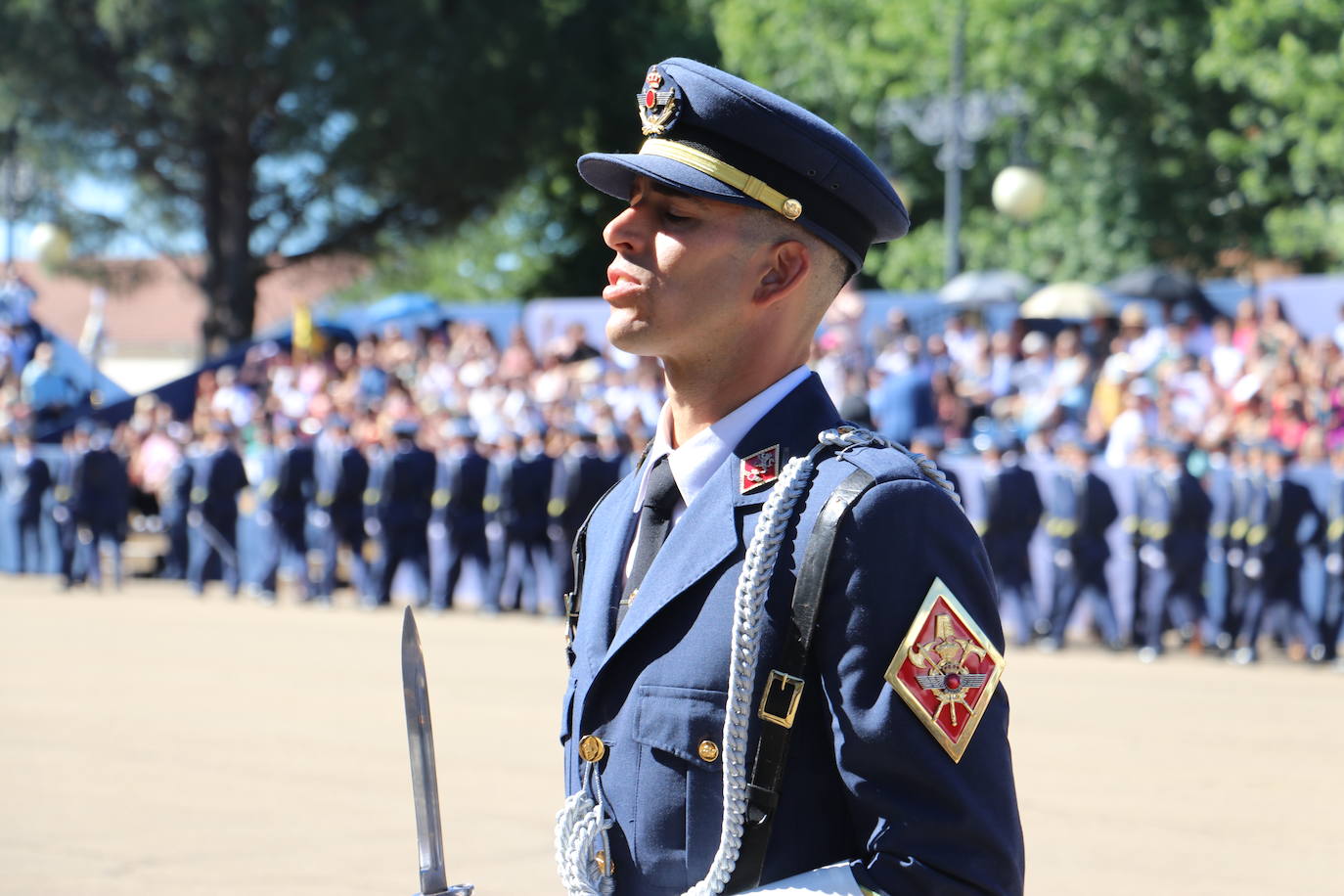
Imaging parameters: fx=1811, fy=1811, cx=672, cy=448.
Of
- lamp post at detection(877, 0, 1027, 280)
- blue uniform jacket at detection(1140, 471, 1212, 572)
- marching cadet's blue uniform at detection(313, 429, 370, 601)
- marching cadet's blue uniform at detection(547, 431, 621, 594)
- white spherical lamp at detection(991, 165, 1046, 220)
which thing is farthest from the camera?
lamp post at detection(877, 0, 1027, 280)

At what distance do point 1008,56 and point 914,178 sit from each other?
6150 millimetres

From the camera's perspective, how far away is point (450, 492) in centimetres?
1738

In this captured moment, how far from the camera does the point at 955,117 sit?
2370 cm

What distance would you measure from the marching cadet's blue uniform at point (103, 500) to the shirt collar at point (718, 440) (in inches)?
707

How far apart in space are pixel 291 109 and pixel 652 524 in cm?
2841

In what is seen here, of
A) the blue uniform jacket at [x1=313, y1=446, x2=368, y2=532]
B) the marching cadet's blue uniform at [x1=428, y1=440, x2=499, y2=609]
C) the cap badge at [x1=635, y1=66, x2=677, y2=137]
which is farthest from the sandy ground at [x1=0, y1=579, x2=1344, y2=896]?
the cap badge at [x1=635, y1=66, x2=677, y2=137]

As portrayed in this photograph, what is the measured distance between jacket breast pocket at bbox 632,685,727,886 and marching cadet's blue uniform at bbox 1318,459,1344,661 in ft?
39.6

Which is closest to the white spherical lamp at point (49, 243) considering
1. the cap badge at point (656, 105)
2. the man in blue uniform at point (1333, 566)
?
the man in blue uniform at point (1333, 566)

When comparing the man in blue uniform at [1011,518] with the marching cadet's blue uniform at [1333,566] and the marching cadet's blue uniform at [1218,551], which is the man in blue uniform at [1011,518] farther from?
the marching cadet's blue uniform at [1333,566]

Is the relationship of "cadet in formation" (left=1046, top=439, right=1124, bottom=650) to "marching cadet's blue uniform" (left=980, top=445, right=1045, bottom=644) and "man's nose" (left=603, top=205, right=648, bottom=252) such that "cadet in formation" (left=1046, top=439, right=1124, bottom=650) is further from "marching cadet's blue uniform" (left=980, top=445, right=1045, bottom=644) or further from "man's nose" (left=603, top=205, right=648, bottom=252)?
"man's nose" (left=603, top=205, right=648, bottom=252)

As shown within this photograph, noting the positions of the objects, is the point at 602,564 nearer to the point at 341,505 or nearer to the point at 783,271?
the point at 783,271

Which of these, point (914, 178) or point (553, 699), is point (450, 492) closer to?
point (553, 699)

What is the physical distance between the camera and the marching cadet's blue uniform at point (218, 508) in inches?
742

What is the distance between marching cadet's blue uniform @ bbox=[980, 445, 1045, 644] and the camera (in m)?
14.4
